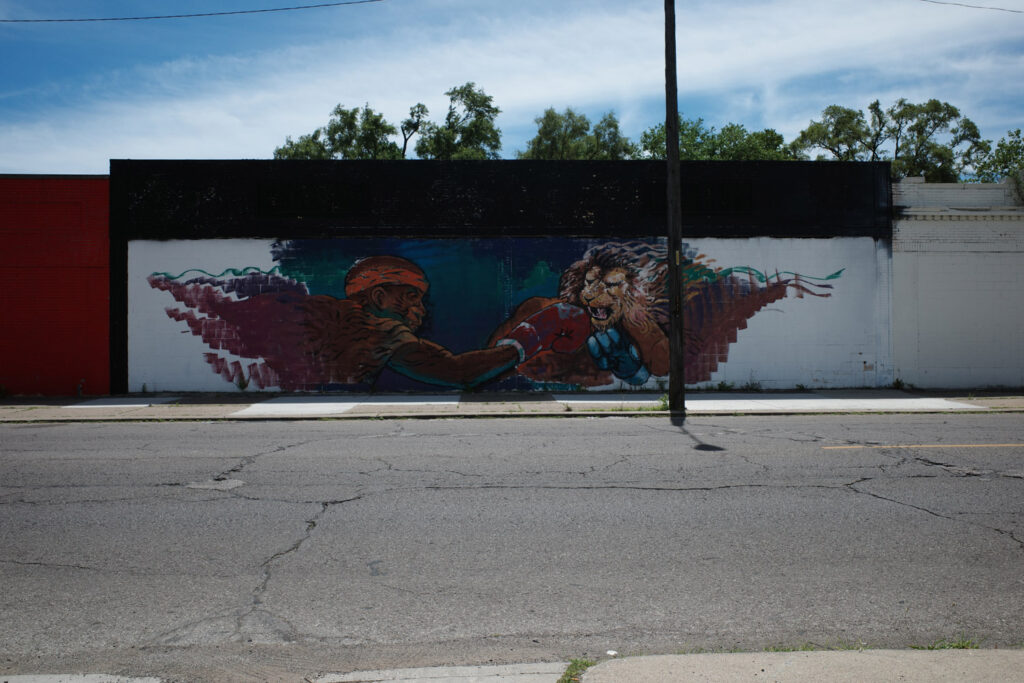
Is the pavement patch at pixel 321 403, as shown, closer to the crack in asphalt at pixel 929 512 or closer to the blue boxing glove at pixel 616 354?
the blue boxing glove at pixel 616 354

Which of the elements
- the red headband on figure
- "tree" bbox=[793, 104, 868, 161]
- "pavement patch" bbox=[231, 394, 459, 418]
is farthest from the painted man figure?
"tree" bbox=[793, 104, 868, 161]

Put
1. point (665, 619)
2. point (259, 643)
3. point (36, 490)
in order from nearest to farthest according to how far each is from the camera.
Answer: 1. point (259, 643)
2. point (665, 619)
3. point (36, 490)

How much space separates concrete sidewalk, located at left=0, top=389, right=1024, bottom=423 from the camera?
46.9ft

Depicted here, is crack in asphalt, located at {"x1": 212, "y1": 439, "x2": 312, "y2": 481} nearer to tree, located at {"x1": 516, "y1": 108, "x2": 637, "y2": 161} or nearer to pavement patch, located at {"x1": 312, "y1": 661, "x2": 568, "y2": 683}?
pavement patch, located at {"x1": 312, "y1": 661, "x2": 568, "y2": 683}

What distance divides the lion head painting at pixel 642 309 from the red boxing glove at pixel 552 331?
0.14 metres

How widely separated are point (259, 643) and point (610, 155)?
50049 mm

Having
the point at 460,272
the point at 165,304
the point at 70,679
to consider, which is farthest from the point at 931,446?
the point at 165,304

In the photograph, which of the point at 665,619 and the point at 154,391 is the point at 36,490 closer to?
the point at 665,619

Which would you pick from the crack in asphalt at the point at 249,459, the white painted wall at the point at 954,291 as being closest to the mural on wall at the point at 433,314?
the white painted wall at the point at 954,291

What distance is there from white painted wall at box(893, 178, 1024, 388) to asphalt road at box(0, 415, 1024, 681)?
9.47 metres

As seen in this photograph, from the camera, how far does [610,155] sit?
169 ft

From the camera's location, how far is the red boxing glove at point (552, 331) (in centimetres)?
1820

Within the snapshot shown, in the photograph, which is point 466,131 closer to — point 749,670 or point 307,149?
point 307,149

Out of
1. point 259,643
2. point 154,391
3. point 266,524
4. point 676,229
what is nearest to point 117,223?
point 154,391
